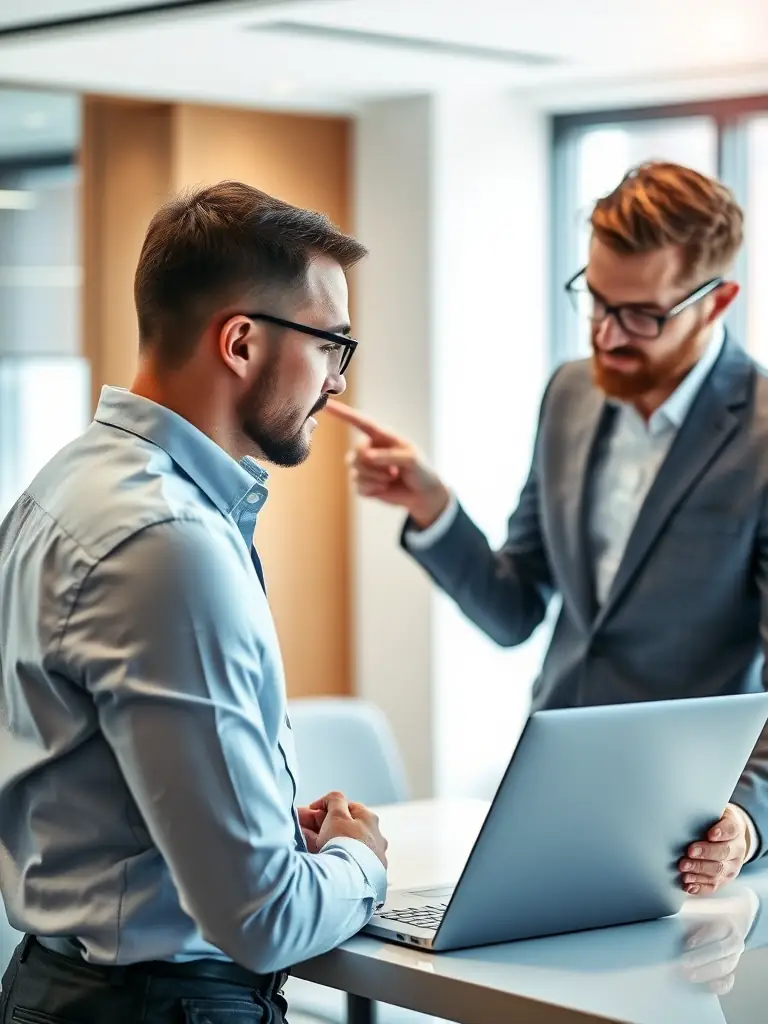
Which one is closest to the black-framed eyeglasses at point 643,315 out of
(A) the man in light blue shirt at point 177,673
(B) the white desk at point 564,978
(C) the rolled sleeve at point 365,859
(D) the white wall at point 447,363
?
(A) the man in light blue shirt at point 177,673

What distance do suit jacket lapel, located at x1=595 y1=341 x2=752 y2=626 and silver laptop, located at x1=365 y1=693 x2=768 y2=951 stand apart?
74 centimetres

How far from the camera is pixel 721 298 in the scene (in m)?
2.72

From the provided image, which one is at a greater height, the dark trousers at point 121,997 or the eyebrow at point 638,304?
the eyebrow at point 638,304

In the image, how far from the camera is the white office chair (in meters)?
2.85

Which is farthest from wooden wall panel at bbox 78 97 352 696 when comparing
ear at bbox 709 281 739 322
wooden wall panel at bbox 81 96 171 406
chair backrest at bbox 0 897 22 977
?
ear at bbox 709 281 739 322

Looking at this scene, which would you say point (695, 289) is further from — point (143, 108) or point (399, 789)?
point (143, 108)

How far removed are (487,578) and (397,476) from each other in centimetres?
24

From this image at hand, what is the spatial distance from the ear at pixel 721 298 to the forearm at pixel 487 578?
0.53m

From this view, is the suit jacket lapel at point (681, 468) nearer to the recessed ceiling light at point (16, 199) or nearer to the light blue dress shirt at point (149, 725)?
the light blue dress shirt at point (149, 725)

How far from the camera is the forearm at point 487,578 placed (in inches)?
111

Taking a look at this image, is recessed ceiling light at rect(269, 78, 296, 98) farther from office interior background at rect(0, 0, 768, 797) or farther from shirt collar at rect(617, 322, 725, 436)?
shirt collar at rect(617, 322, 725, 436)

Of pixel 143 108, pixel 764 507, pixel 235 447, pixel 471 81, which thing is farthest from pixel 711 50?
pixel 235 447

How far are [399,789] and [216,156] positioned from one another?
94.9 inches

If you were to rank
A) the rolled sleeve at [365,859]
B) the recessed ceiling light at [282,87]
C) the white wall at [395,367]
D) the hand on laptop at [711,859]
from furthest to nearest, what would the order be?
1. the white wall at [395,367]
2. the recessed ceiling light at [282,87]
3. the hand on laptop at [711,859]
4. the rolled sleeve at [365,859]
